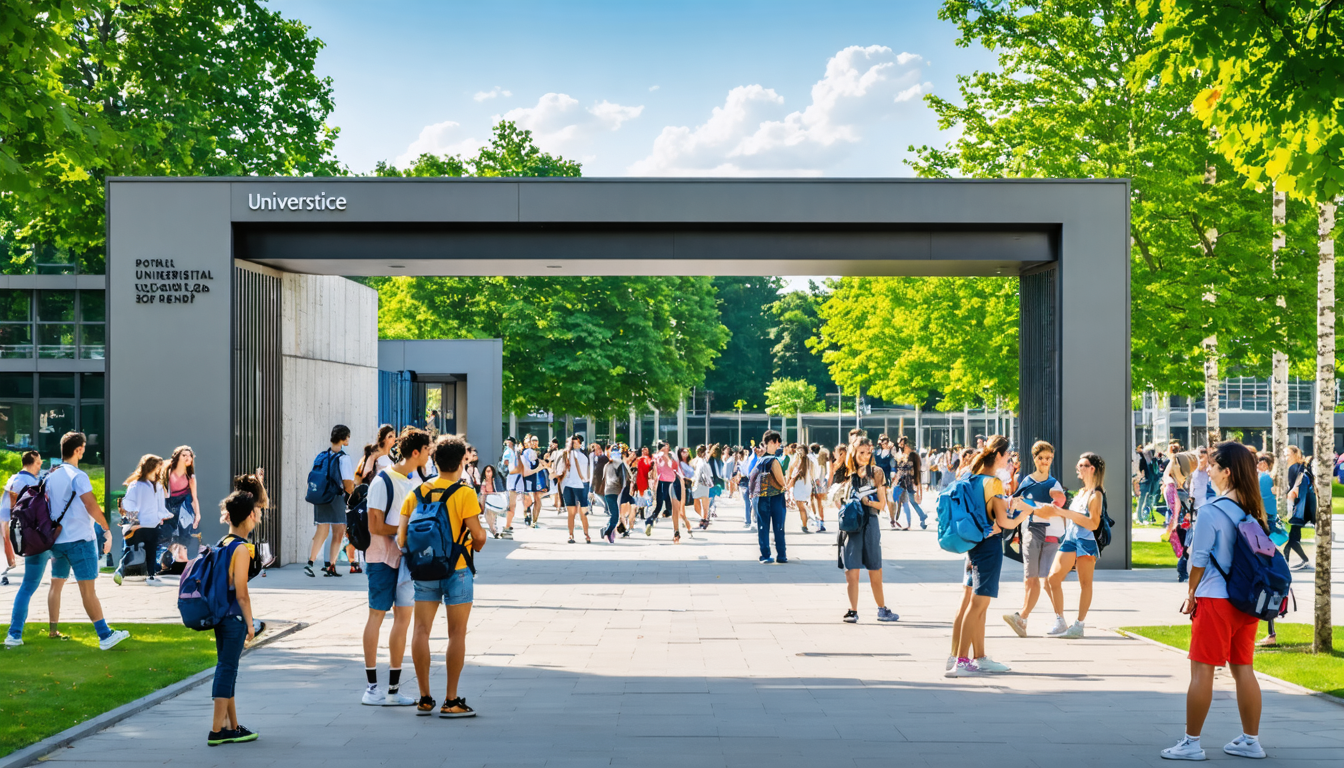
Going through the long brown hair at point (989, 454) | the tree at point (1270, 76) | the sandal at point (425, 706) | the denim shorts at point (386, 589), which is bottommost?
the sandal at point (425, 706)

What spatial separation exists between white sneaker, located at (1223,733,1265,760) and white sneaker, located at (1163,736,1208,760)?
0.16 meters

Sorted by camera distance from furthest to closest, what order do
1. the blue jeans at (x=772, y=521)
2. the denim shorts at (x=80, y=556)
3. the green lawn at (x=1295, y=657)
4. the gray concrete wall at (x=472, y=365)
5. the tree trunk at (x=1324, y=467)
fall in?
1. the gray concrete wall at (x=472, y=365)
2. the blue jeans at (x=772, y=521)
3. the denim shorts at (x=80, y=556)
4. the tree trunk at (x=1324, y=467)
5. the green lawn at (x=1295, y=657)

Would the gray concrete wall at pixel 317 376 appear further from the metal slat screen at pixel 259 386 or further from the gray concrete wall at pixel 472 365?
the gray concrete wall at pixel 472 365

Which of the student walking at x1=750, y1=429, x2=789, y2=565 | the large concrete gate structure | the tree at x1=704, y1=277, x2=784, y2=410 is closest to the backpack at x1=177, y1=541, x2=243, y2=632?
the large concrete gate structure

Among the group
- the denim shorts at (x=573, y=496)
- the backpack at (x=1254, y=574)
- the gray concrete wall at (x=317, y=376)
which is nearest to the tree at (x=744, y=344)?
the denim shorts at (x=573, y=496)

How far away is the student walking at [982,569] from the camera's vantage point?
8.36 metres

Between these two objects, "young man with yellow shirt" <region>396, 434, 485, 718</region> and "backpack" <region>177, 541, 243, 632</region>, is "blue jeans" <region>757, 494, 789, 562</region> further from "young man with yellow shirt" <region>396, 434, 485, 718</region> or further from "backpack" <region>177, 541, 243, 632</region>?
"backpack" <region>177, 541, 243, 632</region>

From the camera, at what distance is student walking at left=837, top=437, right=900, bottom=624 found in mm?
10773

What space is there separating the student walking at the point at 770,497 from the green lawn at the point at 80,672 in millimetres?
7863

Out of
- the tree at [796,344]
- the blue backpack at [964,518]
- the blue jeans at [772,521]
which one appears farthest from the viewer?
the tree at [796,344]

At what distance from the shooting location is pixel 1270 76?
7641 millimetres

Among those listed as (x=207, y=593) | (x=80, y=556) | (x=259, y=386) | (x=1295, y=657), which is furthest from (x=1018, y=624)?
(x=259, y=386)

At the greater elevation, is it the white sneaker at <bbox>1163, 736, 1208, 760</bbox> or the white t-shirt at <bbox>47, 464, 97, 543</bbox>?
the white t-shirt at <bbox>47, 464, 97, 543</bbox>

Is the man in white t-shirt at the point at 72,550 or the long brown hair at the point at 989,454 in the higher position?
the long brown hair at the point at 989,454
